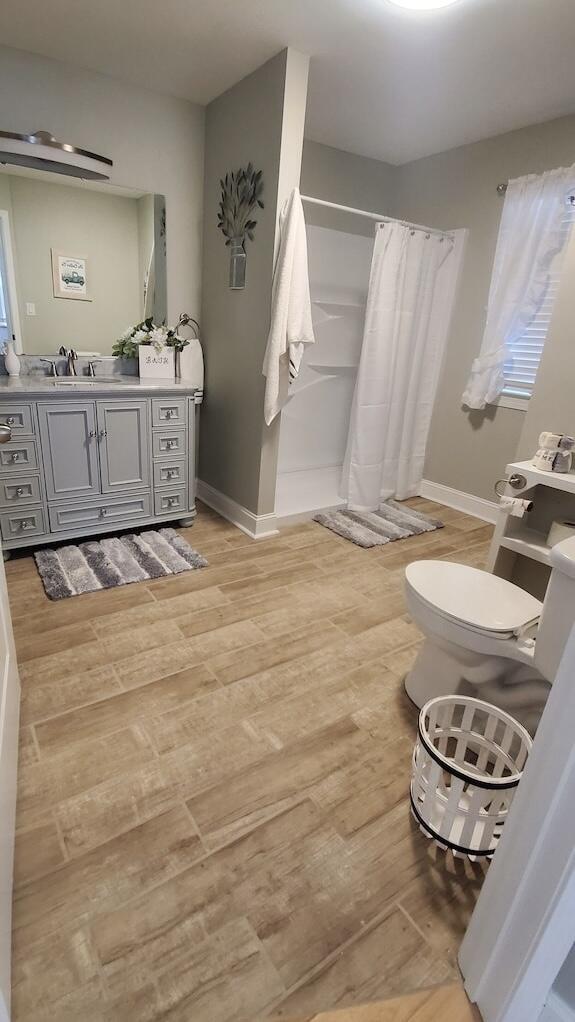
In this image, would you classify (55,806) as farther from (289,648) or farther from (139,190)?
(139,190)

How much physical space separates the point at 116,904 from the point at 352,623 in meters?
1.31

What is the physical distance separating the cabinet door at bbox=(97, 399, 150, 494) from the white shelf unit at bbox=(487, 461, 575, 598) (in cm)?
178

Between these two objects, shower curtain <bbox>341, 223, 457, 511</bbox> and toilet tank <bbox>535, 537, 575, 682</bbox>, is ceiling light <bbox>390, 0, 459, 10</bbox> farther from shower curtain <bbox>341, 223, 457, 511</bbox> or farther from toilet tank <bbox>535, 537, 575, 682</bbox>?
toilet tank <bbox>535, 537, 575, 682</bbox>

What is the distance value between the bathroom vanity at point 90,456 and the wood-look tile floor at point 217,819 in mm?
492

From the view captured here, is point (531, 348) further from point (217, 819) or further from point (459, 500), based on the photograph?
point (217, 819)

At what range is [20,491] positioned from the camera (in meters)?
2.36

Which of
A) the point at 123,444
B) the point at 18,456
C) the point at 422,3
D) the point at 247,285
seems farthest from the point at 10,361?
the point at 422,3

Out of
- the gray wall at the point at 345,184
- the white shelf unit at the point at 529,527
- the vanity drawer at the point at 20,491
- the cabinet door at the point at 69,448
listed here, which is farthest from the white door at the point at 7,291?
the white shelf unit at the point at 529,527

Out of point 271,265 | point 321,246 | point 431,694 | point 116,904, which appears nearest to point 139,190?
point 271,265

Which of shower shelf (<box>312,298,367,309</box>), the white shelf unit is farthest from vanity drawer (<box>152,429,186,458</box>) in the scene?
the white shelf unit

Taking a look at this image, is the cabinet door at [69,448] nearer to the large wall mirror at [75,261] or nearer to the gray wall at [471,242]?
the large wall mirror at [75,261]

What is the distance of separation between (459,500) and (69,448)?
2.60m

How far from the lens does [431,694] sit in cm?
167

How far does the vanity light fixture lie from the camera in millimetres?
2291
